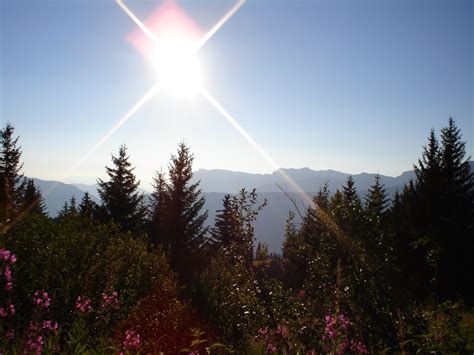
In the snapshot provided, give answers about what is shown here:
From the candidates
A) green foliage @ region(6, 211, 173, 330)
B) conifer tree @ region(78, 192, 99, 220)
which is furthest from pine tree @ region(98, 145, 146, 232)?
green foliage @ region(6, 211, 173, 330)

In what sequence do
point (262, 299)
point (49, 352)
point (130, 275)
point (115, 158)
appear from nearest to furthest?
point (49, 352) → point (262, 299) → point (130, 275) → point (115, 158)

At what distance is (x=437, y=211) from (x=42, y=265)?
72.9 feet

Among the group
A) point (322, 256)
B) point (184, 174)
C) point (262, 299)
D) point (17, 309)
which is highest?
point (184, 174)

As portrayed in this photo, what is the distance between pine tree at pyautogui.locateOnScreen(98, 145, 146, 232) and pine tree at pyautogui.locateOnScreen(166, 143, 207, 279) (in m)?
3.12

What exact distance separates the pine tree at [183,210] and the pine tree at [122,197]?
3117 mm

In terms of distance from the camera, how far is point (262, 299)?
563 centimetres

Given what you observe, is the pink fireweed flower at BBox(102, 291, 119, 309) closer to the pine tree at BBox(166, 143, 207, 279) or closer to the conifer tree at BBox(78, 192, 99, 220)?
the conifer tree at BBox(78, 192, 99, 220)

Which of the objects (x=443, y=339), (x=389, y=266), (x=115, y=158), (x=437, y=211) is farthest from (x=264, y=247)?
(x=115, y=158)

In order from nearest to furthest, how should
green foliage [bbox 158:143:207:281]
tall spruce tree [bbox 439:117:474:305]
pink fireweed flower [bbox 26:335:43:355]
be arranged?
1. pink fireweed flower [bbox 26:335:43:355]
2. tall spruce tree [bbox 439:117:474:305]
3. green foliage [bbox 158:143:207:281]

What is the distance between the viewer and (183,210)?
2873 cm

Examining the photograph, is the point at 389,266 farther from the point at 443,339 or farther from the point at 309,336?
the point at 309,336

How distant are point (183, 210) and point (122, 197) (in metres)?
5.29

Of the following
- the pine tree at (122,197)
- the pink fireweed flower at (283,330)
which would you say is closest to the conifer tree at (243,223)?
the pink fireweed flower at (283,330)

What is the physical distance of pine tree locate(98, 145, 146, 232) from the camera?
29.0 m
